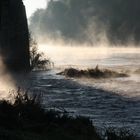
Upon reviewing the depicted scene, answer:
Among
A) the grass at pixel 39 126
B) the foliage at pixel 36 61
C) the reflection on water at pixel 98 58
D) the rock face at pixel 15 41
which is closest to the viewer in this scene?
the grass at pixel 39 126

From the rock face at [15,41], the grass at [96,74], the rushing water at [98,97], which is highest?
the rock face at [15,41]

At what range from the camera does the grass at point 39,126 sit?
600 inches

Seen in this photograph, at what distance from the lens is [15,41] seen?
169 ft

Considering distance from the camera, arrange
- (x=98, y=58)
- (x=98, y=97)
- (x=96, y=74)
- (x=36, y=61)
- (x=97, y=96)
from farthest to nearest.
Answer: (x=98, y=58) < (x=36, y=61) < (x=96, y=74) < (x=97, y=96) < (x=98, y=97)

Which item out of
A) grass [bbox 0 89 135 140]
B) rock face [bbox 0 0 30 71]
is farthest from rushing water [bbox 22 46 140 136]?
rock face [bbox 0 0 30 71]

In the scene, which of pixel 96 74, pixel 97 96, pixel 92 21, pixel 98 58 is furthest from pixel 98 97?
pixel 92 21

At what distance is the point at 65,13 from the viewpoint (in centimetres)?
15762

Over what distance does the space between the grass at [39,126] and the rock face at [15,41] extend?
30.4 metres

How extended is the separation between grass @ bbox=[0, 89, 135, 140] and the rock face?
3040cm

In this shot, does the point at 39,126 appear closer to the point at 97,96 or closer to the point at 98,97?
the point at 98,97

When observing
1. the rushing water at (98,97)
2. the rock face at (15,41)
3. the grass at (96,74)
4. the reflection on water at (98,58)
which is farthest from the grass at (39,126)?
the reflection on water at (98,58)

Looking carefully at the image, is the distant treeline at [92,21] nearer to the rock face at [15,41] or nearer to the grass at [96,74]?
the rock face at [15,41]

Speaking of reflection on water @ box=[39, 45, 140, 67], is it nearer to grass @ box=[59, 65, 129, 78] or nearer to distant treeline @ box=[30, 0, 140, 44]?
grass @ box=[59, 65, 129, 78]

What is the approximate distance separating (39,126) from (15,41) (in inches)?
1377
